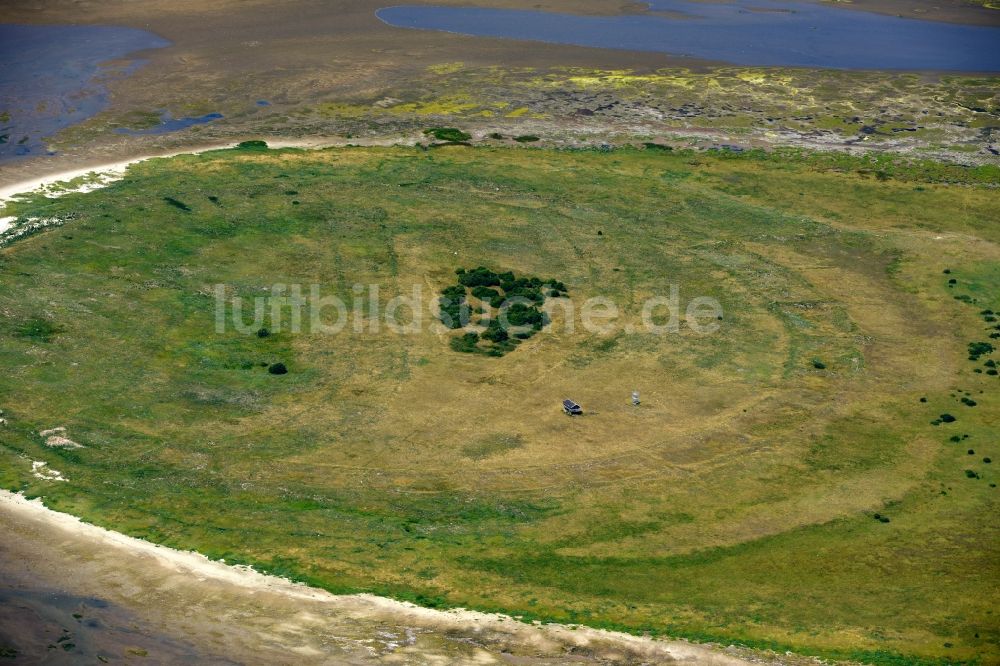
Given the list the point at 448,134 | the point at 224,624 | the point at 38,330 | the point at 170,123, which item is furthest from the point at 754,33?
the point at 224,624

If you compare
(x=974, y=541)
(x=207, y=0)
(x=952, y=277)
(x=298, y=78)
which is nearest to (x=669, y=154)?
(x=952, y=277)

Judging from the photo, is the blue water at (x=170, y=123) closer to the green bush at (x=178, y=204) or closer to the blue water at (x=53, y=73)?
the blue water at (x=53, y=73)

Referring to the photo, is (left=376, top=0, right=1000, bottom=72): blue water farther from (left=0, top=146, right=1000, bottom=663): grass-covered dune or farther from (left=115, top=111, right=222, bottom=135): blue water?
(left=0, top=146, right=1000, bottom=663): grass-covered dune

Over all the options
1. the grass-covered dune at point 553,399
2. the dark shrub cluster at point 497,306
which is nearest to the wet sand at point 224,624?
the grass-covered dune at point 553,399

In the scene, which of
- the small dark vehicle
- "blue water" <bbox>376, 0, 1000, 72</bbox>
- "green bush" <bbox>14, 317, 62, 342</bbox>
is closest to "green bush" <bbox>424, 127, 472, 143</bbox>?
"blue water" <bbox>376, 0, 1000, 72</bbox>

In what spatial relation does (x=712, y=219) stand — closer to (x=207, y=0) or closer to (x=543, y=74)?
(x=543, y=74)

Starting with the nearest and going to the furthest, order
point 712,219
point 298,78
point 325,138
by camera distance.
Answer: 1. point 712,219
2. point 325,138
3. point 298,78

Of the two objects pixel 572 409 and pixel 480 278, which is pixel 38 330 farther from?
pixel 572 409

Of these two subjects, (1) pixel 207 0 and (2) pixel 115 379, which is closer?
(2) pixel 115 379
